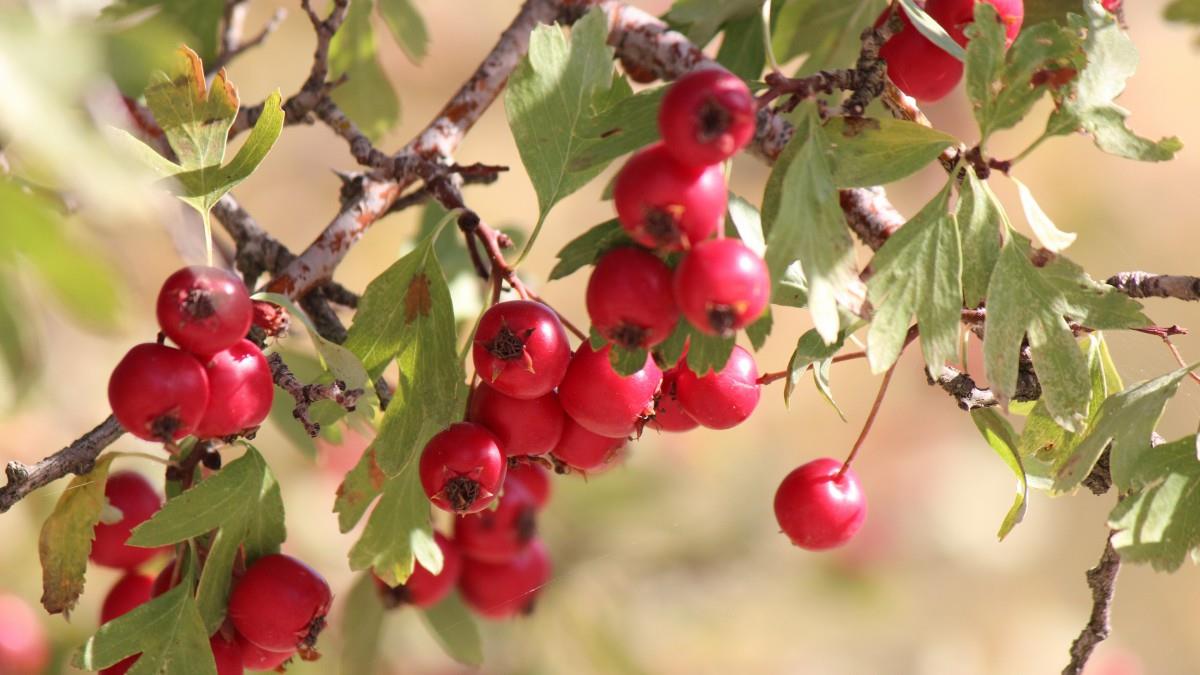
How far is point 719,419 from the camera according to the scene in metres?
0.78

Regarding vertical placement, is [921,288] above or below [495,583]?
above

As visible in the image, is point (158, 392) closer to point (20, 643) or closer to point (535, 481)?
point (535, 481)

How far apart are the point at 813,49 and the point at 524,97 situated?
17.9 inches

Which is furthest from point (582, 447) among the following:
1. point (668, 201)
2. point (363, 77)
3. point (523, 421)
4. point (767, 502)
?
point (767, 502)

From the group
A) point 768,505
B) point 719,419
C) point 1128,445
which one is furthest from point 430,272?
point 768,505

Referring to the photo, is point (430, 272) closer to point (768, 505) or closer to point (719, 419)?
point (719, 419)

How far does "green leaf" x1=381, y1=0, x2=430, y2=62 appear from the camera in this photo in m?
1.34

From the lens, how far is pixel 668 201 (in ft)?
1.95

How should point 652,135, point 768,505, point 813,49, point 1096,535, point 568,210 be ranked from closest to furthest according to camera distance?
point 652,135 → point 813,49 → point 768,505 → point 1096,535 → point 568,210

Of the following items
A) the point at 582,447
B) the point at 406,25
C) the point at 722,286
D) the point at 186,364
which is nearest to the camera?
the point at 722,286

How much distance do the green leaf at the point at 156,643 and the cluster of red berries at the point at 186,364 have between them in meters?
0.21

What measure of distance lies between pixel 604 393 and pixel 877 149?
0.80 feet

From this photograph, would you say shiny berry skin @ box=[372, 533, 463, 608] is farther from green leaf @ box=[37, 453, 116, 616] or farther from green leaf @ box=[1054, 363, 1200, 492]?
green leaf @ box=[1054, 363, 1200, 492]

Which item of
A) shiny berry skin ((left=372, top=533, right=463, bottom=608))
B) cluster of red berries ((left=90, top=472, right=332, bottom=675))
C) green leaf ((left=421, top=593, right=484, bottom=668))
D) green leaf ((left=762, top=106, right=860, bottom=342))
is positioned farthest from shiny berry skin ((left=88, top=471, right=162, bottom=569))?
green leaf ((left=762, top=106, right=860, bottom=342))
